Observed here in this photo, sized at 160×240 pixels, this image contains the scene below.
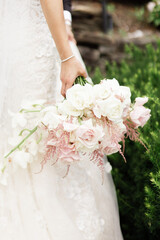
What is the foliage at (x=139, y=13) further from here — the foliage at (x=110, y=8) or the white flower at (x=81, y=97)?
the white flower at (x=81, y=97)

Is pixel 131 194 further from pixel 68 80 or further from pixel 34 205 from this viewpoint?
pixel 68 80

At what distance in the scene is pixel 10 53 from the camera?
138 cm

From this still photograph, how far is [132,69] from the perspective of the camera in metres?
3.56

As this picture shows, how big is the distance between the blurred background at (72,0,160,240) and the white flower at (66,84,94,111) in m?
0.38

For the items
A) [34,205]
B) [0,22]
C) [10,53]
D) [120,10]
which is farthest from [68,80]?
[120,10]

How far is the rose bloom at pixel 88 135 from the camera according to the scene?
1091 millimetres

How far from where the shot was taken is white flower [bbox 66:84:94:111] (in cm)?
115

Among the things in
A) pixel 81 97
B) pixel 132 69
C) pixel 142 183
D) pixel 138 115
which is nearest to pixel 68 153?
pixel 81 97

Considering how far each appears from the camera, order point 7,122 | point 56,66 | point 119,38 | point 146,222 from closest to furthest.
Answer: point 7,122 → point 56,66 → point 146,222 → point 119,38

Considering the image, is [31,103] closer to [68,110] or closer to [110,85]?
[68,110]

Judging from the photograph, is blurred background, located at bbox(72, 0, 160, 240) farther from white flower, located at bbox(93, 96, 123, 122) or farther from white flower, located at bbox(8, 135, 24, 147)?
white flower, located at bbox(8, 135, 24, 147)

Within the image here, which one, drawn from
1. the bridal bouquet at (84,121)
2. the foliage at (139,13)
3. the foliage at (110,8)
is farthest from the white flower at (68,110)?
the foliage at (139,13)

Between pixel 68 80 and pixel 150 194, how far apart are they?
2.65ft

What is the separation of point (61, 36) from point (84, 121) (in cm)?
41
